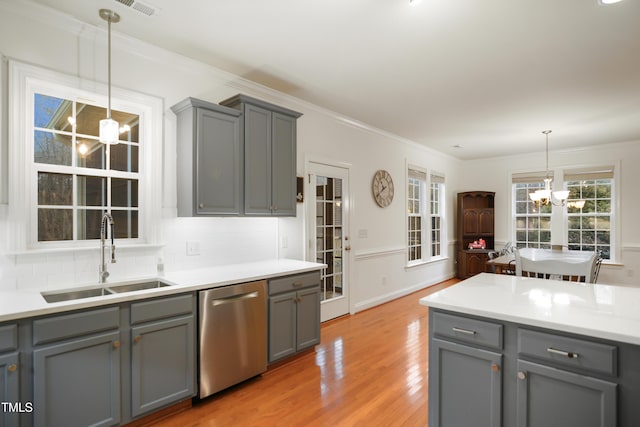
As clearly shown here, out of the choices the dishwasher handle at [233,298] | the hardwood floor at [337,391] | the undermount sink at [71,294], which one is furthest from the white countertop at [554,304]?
the undermount sink at [71,294]

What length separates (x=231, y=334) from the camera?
2.58m

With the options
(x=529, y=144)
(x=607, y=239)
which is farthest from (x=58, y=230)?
(x=607, y=239)

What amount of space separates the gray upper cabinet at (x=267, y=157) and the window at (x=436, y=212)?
4229 millimetres

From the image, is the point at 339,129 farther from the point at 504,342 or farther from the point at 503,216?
the point at 503,216

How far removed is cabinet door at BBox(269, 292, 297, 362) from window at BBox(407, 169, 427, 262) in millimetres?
3515

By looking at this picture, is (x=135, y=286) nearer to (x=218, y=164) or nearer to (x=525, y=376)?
(x=218, y=164)

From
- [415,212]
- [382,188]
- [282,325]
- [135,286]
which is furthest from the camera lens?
[415,212]

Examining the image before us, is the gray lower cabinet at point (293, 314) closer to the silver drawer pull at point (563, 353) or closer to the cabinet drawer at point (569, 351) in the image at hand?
the cabinet drawer at point (569, 351)

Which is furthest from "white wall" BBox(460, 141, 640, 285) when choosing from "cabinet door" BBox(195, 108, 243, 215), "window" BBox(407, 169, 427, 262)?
"cabinet door" BBox(195, 108, 243, 215)

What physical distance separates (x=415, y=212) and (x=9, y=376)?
19.3ft

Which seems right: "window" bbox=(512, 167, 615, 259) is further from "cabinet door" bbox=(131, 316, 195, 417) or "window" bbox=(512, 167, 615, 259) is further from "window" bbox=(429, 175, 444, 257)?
"cabinet door" bbox=(131, 316, 195, 417)

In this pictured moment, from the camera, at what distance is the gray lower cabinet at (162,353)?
2117mm

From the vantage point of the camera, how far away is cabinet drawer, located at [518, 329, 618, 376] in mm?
1381

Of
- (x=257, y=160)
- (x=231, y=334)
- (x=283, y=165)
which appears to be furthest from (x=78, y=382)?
(x=283, y=165)
